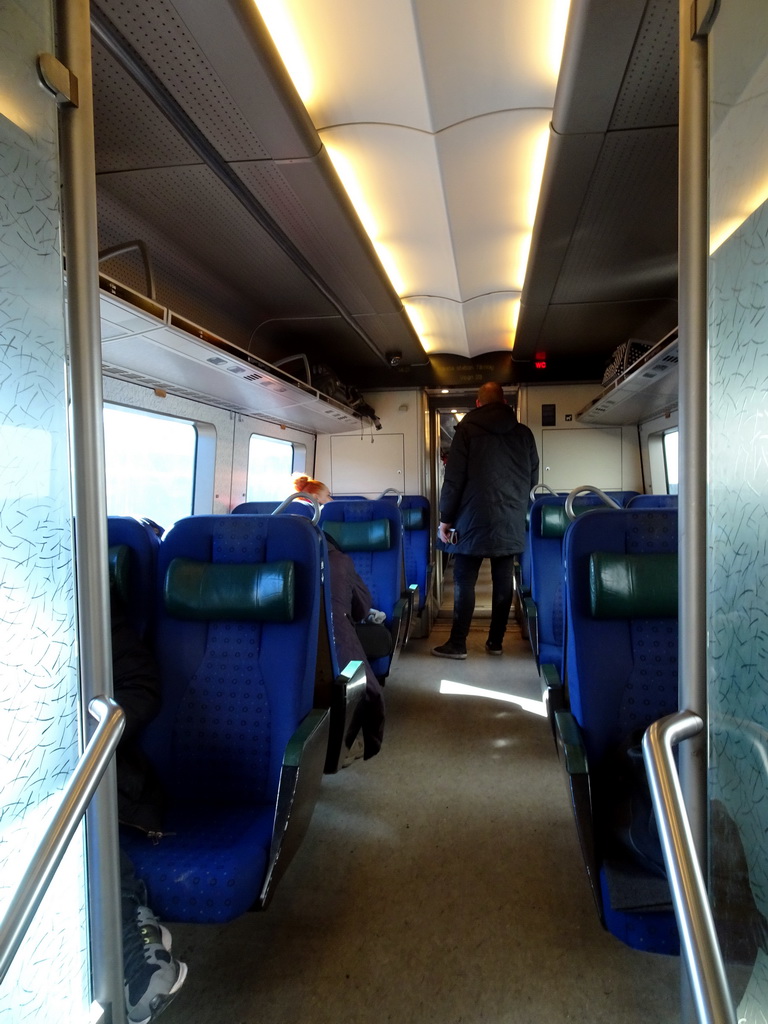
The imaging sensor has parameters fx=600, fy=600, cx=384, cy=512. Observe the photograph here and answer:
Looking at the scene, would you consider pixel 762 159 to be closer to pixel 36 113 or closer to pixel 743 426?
pixel 743 426

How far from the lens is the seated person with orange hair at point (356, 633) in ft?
9.03

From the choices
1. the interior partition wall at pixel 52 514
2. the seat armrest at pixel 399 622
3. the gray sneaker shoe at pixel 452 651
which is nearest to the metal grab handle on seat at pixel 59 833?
the interior partition wall at pixel 52 514

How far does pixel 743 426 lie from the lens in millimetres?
946

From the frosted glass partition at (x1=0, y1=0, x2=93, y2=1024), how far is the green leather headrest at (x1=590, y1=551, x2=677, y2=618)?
159 cm

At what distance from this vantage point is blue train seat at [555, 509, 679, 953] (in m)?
1.85

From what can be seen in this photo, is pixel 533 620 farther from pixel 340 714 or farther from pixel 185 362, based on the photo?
pixel 185 362

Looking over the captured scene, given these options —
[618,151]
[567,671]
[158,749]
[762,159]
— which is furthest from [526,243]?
[158,749]

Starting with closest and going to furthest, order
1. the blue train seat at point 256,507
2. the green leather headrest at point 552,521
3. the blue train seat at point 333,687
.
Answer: the blue train seat at point 333,687
the green leather headrest at point 552,521
the blue train seat at point 256,507

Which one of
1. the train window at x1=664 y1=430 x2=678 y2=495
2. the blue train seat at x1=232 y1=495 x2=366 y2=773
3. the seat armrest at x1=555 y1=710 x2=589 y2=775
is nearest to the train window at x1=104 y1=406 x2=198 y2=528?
the blue train seat at x1=232 y1=495 x2=366 y2=773

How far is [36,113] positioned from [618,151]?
2.30 m

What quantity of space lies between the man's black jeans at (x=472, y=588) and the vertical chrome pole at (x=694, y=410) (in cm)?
390

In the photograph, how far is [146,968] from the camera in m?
1.49

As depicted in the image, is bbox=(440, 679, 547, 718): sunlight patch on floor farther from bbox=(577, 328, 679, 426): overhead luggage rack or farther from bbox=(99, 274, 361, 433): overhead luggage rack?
bbox=(99, 274, 361, 433): overhead luggage rack

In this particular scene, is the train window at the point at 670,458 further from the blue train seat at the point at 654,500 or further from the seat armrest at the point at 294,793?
the seat armrest at the point at 294,793
